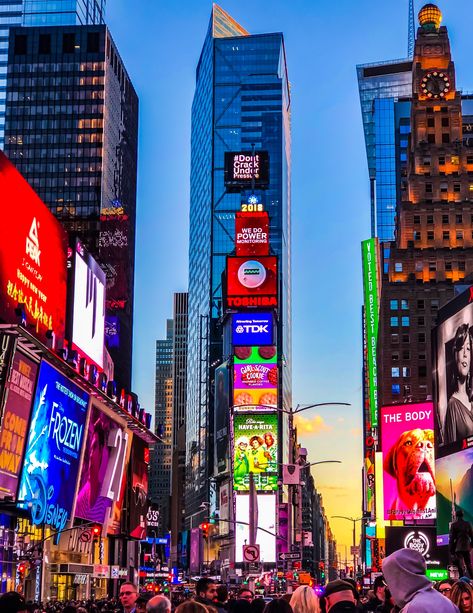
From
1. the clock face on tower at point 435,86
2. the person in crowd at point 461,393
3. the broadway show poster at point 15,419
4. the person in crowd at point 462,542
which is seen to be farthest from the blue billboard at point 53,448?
the clock face on tower at point 435,86

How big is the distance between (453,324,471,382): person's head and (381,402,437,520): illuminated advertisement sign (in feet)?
74.5

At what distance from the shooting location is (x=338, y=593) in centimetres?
827

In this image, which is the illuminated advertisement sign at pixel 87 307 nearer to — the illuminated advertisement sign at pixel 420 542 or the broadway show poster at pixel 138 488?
the broadway show poster at pixel 138 488

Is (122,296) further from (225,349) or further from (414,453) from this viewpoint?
(414,453)

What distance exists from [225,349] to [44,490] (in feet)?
352

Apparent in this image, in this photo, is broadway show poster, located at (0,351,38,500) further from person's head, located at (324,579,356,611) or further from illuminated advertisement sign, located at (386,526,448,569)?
person's head, located at (324,579,356,611)

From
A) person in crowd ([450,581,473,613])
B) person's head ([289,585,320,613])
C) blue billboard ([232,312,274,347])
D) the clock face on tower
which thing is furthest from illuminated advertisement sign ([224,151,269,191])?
person's head ([289,585,320,613])

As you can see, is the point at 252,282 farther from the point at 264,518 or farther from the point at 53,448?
the point at 53,448

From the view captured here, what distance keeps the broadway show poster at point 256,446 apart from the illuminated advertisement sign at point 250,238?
24.6 meters

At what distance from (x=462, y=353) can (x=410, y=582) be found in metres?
53.3

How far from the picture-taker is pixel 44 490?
5947cm

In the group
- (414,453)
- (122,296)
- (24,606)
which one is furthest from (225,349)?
(24,606)

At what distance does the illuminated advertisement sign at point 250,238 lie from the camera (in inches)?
5763

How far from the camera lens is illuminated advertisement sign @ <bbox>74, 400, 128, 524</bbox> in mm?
72000
